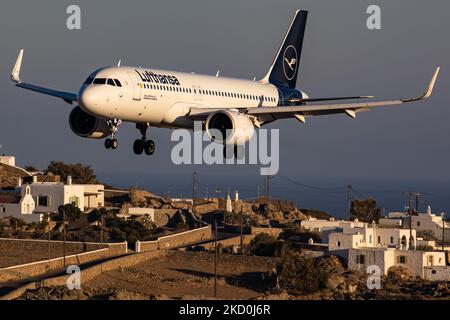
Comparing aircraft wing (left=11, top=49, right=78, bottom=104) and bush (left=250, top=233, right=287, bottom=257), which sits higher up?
aircraft wing (left=11, top=49, right=78, bottom=104)

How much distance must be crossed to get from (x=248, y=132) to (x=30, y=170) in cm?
8890

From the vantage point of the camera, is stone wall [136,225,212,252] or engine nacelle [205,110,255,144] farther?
stone wall [136,225,212,252]

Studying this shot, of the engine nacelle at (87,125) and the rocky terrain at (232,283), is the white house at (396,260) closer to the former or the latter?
the rocky terrain at (232,283)

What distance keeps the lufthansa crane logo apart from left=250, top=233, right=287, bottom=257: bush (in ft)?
50.6

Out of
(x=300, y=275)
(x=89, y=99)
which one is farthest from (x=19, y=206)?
(x=89, y=99)

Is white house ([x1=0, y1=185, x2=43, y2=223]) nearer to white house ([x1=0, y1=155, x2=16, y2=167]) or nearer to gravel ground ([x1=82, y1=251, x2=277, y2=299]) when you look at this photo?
gravel ground ([x1=82, y1=251, x2=277, y2=299])

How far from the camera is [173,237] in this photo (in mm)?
118312

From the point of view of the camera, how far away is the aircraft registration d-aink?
79312mm

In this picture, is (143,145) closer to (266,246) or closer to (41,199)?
(266,246)

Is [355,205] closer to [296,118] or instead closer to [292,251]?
[292,251]

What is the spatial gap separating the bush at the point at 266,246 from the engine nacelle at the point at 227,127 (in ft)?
97.7

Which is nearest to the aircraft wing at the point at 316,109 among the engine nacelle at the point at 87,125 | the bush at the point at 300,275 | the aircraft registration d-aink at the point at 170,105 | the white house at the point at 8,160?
the aircraft registration d-aink at the point at 170,105

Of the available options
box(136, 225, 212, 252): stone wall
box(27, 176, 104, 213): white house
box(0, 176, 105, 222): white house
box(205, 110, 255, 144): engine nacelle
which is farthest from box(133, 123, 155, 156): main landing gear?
box(27, 176, 104, 213): white house

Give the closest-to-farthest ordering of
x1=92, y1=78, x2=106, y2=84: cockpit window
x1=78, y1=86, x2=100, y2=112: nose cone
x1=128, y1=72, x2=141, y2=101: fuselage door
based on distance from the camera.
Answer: x1=78, y1=86, x2=100, y2=112: nose cone → x1=92, y1=78, x2=106, y2=84: cockpit window → x1=128, y1=72, x2=141, y2=101: fuselage door
